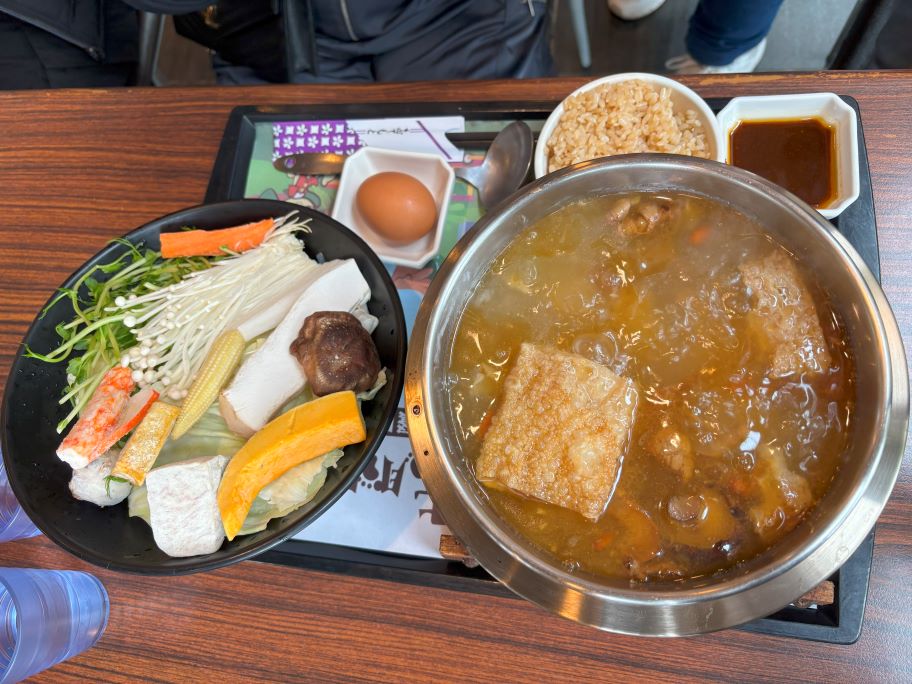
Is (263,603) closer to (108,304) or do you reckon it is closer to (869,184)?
(108,304)

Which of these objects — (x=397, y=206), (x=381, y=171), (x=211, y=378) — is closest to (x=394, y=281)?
(x=397, y=206)

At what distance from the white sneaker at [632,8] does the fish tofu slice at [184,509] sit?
3351mm

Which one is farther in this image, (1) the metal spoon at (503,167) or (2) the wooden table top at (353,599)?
(1) the metal spoon at (503,167)

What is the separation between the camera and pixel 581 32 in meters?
3.22

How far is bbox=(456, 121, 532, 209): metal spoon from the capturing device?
1.88m

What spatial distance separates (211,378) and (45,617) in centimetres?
76

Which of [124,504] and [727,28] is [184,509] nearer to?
[124,504]

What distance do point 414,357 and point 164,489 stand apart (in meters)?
0.76

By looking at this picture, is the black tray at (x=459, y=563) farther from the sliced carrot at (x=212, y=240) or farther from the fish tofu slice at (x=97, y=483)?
the fish tofu slice at (x=97, y=483)

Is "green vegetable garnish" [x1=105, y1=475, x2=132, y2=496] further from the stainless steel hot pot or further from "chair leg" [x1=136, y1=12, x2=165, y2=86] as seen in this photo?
"chair leg" [x1=136, y1=12, x2=165, y2=86]

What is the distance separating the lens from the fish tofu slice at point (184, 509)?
1.51 m

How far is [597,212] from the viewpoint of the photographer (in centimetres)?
146

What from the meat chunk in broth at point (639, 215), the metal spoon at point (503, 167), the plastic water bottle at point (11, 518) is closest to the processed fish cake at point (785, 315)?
the meat chunk in broth at point (639, 215)

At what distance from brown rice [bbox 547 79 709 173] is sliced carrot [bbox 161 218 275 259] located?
0.92m
